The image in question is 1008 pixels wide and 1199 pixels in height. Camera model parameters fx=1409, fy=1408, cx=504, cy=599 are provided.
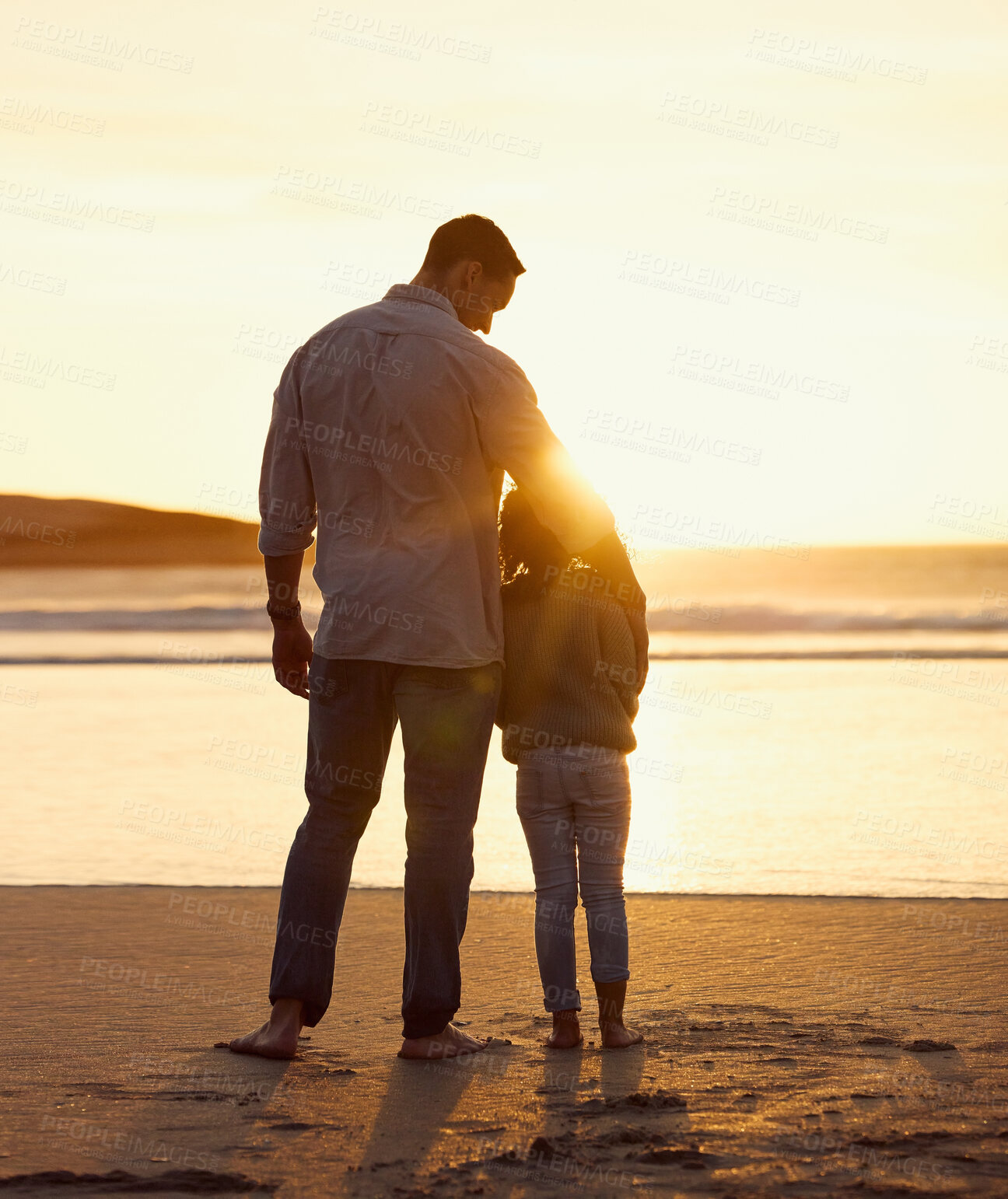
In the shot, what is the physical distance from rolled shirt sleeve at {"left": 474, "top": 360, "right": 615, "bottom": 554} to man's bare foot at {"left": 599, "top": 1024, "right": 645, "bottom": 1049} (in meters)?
1.17

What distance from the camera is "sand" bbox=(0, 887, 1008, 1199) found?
95.7 inches

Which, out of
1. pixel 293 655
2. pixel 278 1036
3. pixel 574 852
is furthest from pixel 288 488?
pixel 278 1036

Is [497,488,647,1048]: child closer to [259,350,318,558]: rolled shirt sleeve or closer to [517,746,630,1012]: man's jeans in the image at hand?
[517,746,630,1012]: man's jeans

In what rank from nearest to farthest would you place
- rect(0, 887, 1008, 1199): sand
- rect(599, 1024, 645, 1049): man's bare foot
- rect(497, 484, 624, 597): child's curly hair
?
1. rect(0, 887, 1008, 1199): sand
2. rect(599, 1024, 645, 1049): man's bare foot
3. rect(497, 484, 624, 597): child's curly hair

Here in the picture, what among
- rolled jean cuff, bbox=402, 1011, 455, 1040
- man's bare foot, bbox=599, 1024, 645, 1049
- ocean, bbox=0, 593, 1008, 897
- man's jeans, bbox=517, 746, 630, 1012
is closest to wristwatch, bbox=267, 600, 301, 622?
man's jeans, bbox=517, 746, 630, 1012

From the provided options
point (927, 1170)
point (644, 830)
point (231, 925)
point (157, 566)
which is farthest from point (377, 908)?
point (157, 566)

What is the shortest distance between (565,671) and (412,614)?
502 millimetres

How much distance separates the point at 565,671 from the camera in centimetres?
358

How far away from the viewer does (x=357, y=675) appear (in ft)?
11.0

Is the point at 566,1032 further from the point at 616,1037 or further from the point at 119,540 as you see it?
the point at 119,540

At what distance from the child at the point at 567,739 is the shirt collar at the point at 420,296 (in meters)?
0.51

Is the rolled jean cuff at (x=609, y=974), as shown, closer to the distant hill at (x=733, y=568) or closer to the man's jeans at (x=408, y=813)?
the man's jeans at (x=408, y=813)

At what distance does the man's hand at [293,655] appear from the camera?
3.49 meters

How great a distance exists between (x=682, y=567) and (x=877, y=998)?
48.6m
